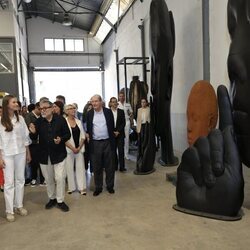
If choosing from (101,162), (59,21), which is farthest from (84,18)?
(101,162)

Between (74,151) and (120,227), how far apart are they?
1586mm

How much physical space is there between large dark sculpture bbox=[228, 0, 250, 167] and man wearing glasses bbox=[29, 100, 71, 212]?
2016mm

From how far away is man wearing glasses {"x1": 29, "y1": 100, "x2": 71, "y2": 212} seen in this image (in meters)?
3.87

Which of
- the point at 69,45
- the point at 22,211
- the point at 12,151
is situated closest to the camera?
the point at 12,151

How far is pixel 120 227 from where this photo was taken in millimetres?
3328

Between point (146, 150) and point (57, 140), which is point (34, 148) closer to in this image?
point (57, 140)

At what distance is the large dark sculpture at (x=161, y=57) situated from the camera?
5.60 m

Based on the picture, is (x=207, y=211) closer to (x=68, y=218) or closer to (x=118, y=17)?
(x=68, y=218)

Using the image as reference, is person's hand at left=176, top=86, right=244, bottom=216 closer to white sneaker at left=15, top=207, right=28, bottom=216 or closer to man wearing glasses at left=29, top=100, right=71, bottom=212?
man wearing glasses at left=29, top=100, right=71, bottom=212

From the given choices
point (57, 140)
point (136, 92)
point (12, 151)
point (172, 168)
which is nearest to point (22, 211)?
point (12, 151)

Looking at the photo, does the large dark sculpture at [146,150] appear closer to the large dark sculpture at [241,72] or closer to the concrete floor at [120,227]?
the concrete floor at [120,227]

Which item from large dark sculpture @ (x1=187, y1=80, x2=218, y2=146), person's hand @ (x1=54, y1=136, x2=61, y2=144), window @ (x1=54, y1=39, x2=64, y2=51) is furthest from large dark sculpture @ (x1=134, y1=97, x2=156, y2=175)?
window @ (x1=54, y1=39, x2=64, y2=51)

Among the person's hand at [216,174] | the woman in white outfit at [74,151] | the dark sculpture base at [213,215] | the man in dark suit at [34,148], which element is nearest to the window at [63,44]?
the man in dark suit at [34,148]

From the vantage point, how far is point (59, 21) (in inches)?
655
